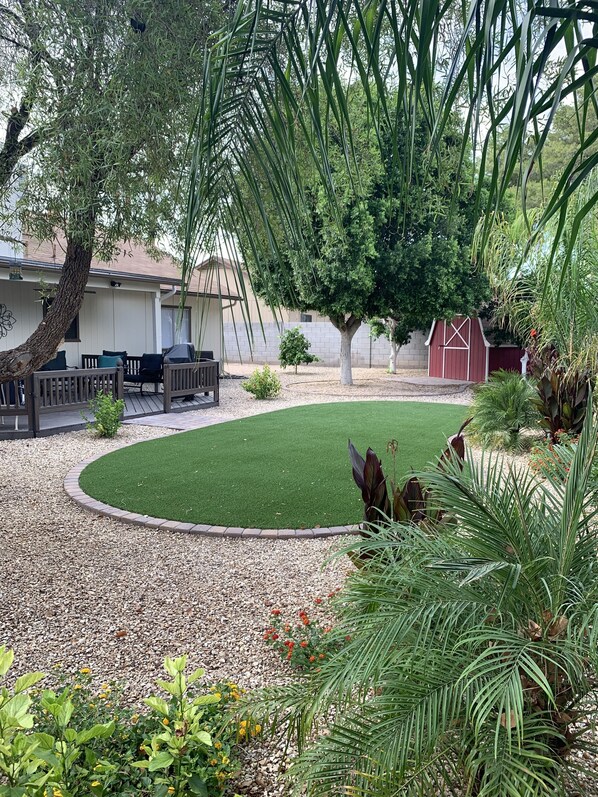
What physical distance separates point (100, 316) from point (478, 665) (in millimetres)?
15665

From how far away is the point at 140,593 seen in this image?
401cm

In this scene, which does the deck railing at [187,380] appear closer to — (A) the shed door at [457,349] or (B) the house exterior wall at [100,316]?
(B) the house exterior wall at [100,316]

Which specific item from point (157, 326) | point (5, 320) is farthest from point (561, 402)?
point (157, 326)

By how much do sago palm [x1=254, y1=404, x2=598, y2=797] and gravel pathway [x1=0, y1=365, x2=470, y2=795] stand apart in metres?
0.76

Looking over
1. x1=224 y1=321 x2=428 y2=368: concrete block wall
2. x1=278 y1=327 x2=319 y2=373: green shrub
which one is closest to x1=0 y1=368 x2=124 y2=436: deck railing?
x1=278 y1=327 x2=319 y2=373: green shrub

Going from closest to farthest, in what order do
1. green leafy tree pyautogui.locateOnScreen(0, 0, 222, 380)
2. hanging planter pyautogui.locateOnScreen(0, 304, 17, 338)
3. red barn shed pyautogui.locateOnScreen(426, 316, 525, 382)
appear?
green leafy tree pyautogui.locateOnScreen(0, 0, 222, 380) < hanging planter pyautogui.locateOnScreen(0, 304, 17, 338) < red barn shed pyautogui.locateOnScreen(426, 316, 525, 382)

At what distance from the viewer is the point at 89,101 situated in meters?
3.69

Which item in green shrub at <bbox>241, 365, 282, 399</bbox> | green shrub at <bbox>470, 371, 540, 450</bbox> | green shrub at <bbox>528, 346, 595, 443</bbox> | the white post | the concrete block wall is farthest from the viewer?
the concrete block wall

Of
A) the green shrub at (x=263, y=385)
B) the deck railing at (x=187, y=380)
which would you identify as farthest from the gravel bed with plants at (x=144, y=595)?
the green shrub at (x=263, y=385)

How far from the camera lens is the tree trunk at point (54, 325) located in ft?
14.7

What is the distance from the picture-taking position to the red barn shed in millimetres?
19844

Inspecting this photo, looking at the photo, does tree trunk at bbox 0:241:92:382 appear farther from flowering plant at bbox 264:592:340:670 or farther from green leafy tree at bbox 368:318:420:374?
green leafy tree at bbox 368:318:420:374

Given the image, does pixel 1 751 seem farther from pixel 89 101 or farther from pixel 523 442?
pixel 523 442

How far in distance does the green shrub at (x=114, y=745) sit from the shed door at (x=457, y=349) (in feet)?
64.0
